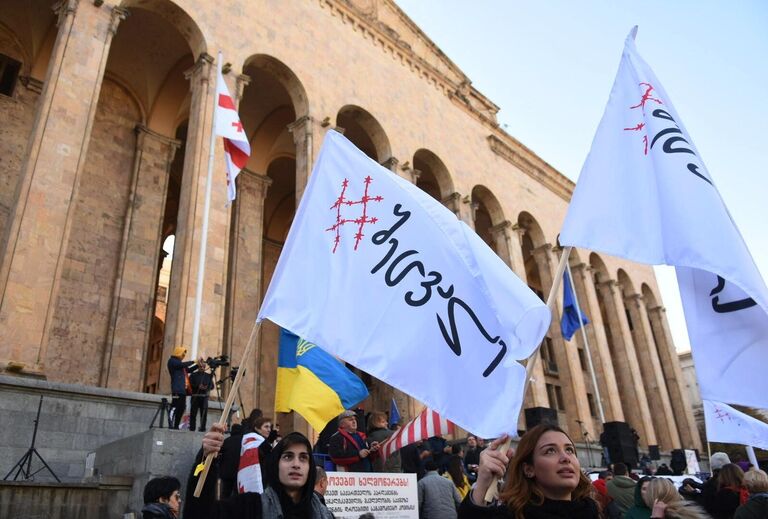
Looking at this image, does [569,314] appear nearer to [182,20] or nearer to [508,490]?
[182,20]

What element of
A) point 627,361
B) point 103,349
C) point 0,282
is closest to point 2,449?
point 0,282

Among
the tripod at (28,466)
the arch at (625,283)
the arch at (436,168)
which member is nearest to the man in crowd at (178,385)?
the tripod at (28,466)

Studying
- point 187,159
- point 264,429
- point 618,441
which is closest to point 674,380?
point 618,441

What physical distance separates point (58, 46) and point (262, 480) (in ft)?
32.1

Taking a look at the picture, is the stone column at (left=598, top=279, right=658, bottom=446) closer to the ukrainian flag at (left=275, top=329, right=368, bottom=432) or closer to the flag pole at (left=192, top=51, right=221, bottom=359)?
the flag pole at (left=192, top=51, right=221, bottom=359)

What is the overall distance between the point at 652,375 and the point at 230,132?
25511 mm

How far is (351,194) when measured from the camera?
13.6 feet

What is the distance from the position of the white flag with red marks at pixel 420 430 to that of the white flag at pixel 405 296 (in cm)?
→ 195

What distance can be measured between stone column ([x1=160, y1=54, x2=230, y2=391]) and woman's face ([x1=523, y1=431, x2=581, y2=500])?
30.1 feet

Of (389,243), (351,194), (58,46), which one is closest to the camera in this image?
(389,243)

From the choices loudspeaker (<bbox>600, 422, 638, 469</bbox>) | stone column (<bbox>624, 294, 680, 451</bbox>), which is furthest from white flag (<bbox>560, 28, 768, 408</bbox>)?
stone column (<bbox>624, 294, 680, 451</bbox>)

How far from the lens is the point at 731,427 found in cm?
437

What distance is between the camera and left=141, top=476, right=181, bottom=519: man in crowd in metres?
3.61

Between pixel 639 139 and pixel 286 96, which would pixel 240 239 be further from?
pixel 639 139
